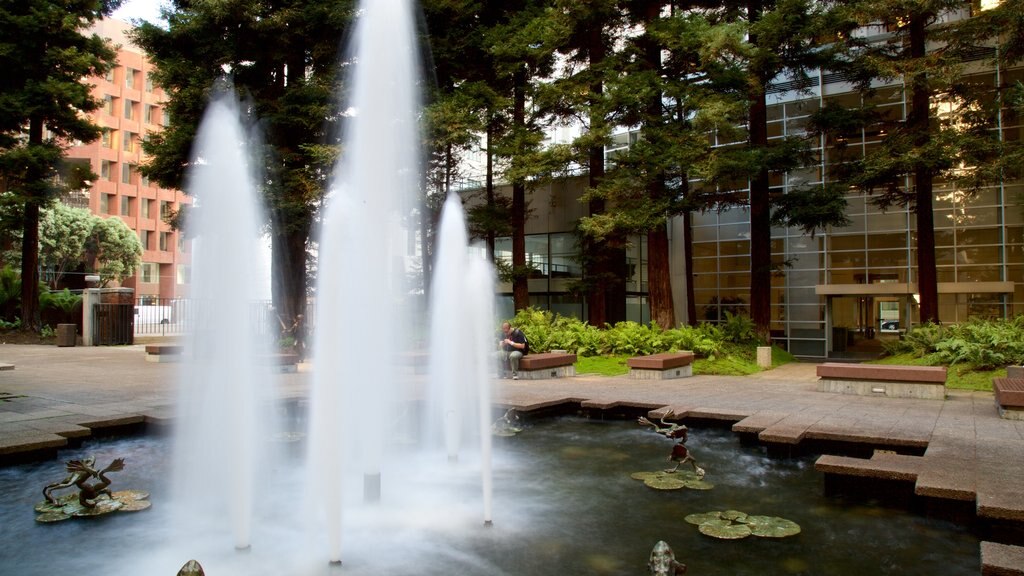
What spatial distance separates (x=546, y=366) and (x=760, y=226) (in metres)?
9.88

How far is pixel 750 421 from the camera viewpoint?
339 inches

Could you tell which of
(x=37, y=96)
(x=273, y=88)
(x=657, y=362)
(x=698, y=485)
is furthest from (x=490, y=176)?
(x=698, y=485)

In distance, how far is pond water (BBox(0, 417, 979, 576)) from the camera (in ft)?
14.7

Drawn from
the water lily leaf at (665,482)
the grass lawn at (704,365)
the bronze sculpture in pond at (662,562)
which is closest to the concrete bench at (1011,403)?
the water lily leaf at (665,482)

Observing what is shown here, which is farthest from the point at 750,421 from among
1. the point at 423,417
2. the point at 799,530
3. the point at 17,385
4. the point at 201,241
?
the point at 17,385

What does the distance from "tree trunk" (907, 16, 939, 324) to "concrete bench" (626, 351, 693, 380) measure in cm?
798

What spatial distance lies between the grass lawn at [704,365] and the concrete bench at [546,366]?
87cm

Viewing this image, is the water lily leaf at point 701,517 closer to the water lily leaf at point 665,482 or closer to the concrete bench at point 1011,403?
the water lily leaf at point 665,482

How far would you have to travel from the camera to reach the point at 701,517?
5383 millimetres

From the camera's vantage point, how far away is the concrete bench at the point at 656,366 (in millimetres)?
14438

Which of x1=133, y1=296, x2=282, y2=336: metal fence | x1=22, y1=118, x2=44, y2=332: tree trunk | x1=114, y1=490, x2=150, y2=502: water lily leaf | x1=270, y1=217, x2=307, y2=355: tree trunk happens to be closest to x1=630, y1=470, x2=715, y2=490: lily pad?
x1=114, y1=490, x2=150, y2=502: water lily leaf

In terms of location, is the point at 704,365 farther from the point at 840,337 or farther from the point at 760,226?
the point at 840,337

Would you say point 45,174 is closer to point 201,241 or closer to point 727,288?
point 201,241

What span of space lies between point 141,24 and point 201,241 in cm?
1916
